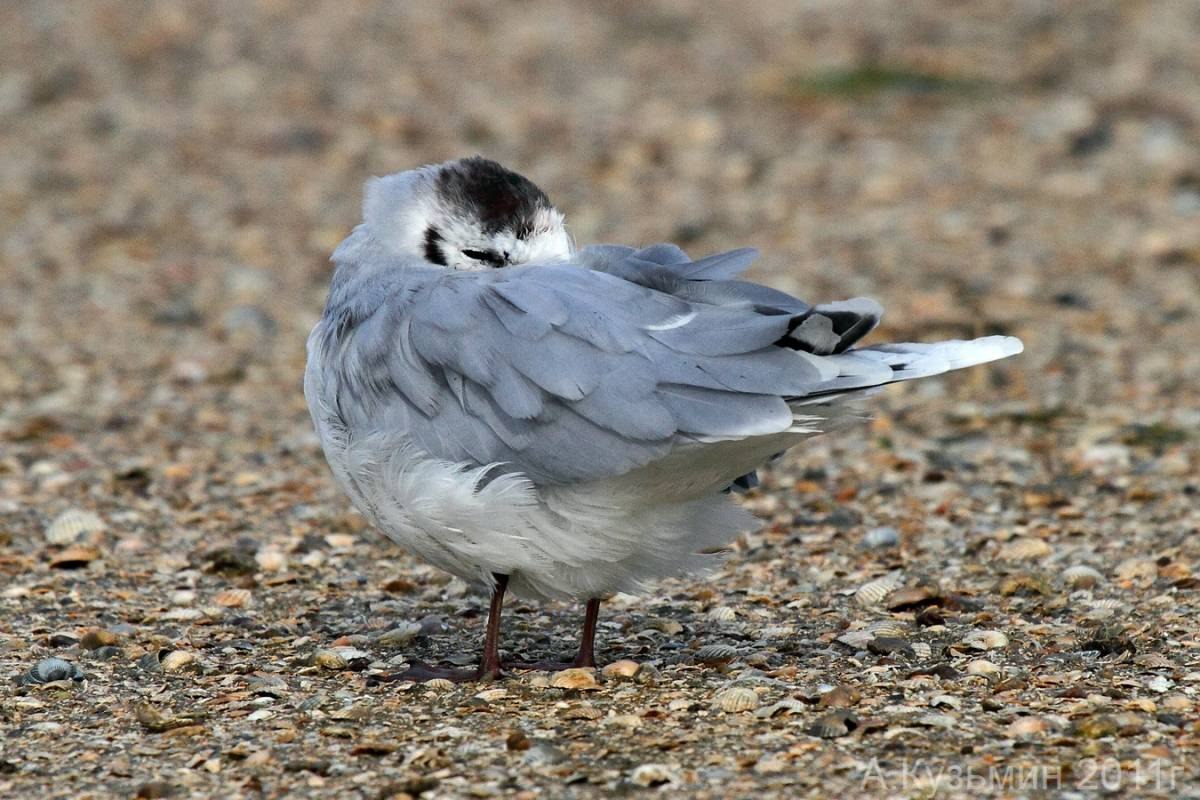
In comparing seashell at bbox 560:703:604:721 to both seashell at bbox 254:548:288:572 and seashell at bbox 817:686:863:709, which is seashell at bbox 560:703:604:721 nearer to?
seashell at bbox 817:686:863:709

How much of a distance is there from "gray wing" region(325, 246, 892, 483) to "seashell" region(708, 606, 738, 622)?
3.29 ft

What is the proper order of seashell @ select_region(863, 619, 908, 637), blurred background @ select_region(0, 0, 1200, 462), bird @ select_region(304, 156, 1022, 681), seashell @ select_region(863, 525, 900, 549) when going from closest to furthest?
1. bird @ select_region(304, 156, 1022, 681)
2. seashell @ select_region(863, 619, 908, 637)
3. seashell @ select_region(863, 525, 900, 549)
4. blurred background @ select_region(0, 0, 1200, 462)

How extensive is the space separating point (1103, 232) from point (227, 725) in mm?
5801

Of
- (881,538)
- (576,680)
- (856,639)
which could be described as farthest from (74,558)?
(881,538)

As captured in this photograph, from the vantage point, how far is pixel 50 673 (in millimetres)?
4156

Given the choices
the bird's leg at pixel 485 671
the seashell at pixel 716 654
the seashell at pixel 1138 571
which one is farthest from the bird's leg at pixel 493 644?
the seashell at pixel 1138 571

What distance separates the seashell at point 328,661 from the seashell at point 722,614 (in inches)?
40.5

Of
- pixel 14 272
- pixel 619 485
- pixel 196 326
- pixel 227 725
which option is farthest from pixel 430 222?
pixel 14 272

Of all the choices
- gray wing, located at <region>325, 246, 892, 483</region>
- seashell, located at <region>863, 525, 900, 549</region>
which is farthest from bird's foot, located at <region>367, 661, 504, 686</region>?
seashell, located at <region>863, 525, 900, 549</region>

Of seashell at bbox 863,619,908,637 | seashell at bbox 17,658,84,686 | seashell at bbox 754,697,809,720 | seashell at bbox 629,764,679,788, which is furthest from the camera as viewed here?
seashell at bbox 863,619,908,637

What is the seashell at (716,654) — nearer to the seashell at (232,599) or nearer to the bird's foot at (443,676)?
the bird's foot at (443,676)

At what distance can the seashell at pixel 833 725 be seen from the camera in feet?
11.9

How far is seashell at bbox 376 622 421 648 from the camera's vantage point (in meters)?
4.52

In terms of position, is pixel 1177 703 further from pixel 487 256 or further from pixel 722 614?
pixel 487 256
